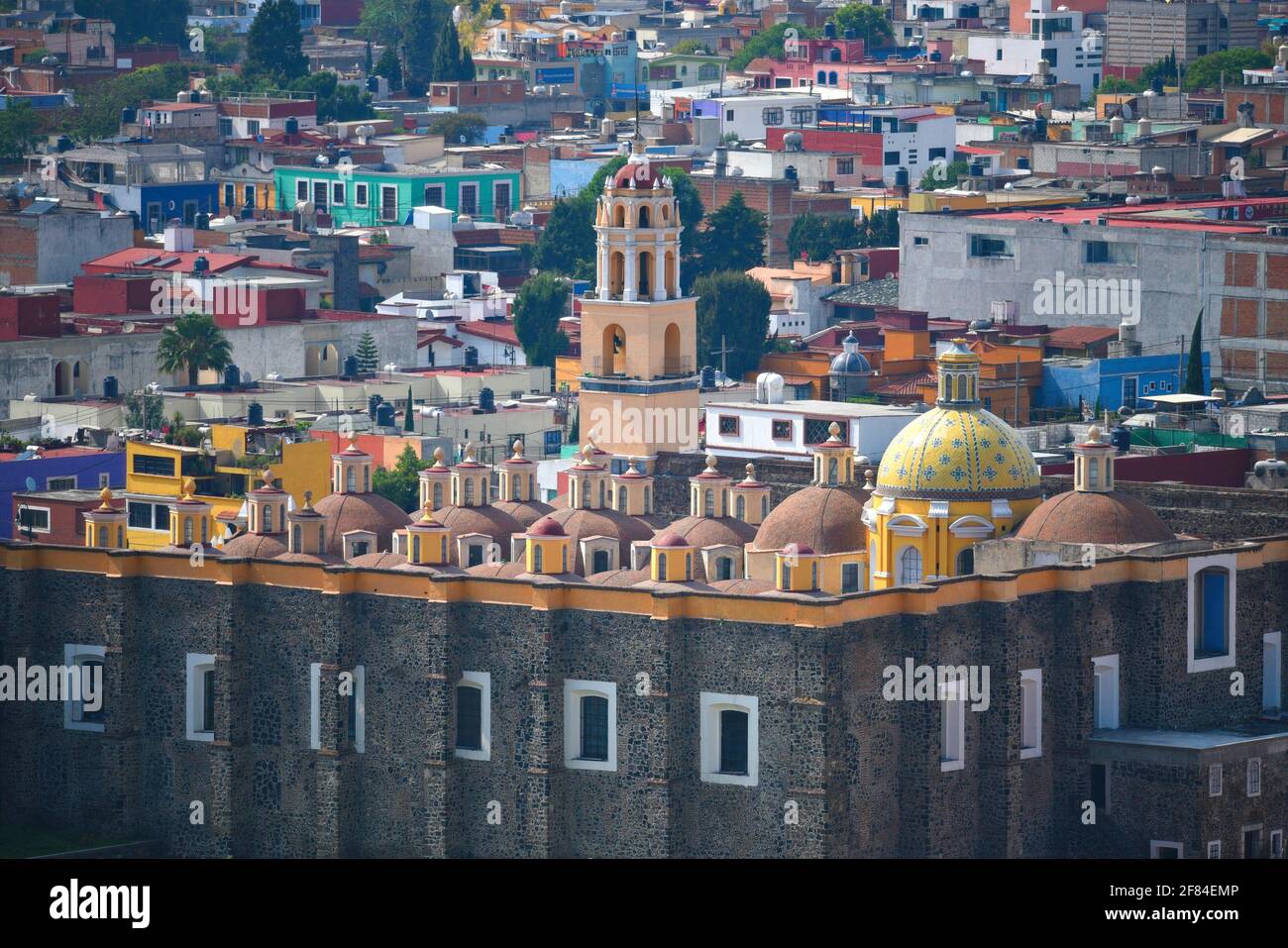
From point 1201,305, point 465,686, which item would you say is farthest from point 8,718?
point 1201,305

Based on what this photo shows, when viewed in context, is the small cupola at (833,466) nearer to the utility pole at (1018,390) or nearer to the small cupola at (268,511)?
the small cupola at (268,511)

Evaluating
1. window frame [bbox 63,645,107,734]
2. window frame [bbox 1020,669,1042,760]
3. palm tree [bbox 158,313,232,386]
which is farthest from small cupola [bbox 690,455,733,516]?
palm tree [bbox 158,313,232,386]

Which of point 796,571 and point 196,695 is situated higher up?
point 796,571

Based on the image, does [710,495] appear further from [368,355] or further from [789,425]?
[368,355]

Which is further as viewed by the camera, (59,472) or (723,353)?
(723,353)

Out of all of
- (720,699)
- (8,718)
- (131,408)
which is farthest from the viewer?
(131,408)

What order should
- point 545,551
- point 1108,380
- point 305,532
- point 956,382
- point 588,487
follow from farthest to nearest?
point 1108,380, point 588,487, point 305,532, point 956,382, point 545,551

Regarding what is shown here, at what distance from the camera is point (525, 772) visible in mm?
102125

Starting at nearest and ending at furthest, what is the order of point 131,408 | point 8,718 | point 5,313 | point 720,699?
point 720,699 → point 8,718 → point 131,408 → point 5,313

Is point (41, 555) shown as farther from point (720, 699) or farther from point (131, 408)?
point (131, 408)

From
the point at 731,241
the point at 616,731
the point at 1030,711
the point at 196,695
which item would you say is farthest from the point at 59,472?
the point at 731,241

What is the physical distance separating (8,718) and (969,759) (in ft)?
69.6

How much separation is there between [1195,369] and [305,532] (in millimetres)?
39869

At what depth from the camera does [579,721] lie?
334 ft
